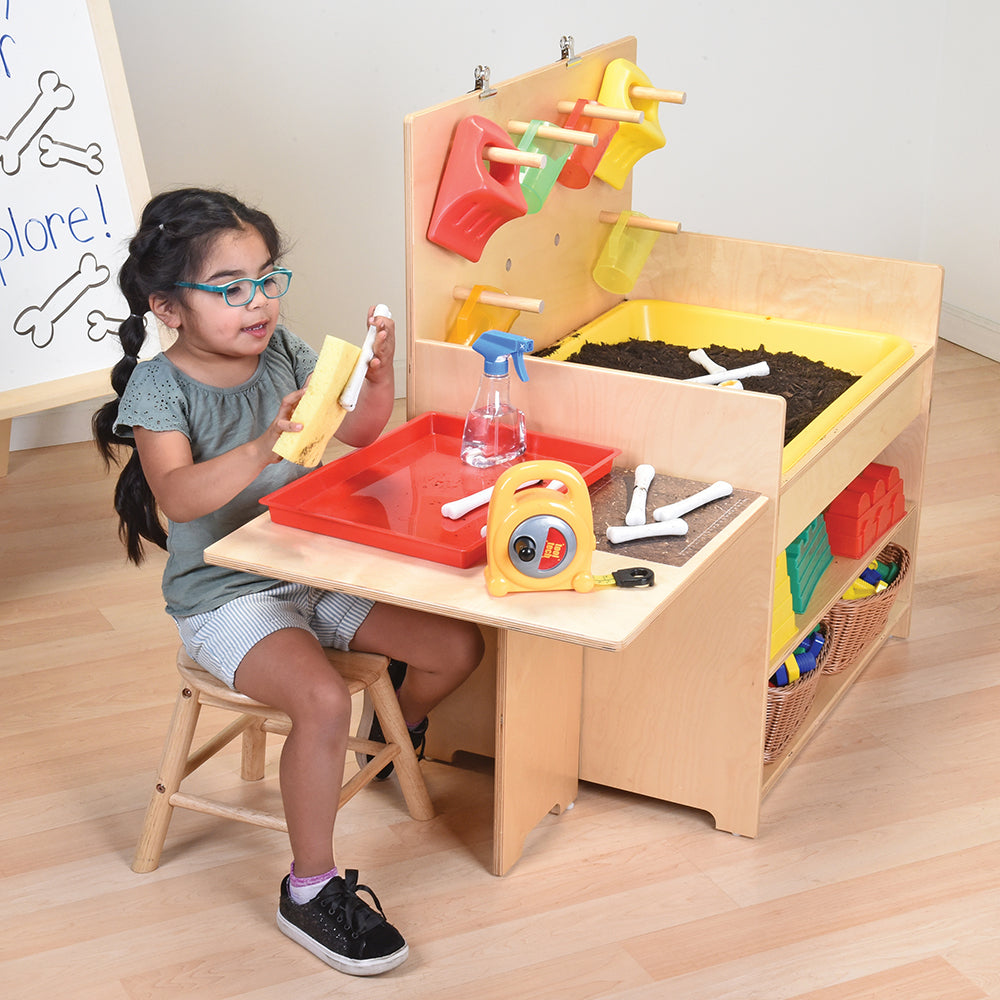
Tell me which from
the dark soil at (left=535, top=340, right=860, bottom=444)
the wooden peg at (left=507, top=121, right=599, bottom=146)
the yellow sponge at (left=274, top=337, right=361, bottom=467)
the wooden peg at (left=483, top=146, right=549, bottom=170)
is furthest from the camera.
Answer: the dark soil at (left=535, top=340, right=860, bottom=444)

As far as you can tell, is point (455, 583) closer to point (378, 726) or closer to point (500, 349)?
point (500, 349)

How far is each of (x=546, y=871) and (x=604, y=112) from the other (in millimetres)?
1142

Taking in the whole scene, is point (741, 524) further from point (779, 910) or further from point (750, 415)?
point (779, 910)

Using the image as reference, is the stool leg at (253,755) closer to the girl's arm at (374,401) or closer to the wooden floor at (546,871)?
the wooden floor at (546,871)

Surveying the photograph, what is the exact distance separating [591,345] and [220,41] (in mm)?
1492

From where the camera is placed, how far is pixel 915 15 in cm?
402

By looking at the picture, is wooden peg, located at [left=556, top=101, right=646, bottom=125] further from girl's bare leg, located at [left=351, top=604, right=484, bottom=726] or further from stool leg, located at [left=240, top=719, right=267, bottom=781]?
stool leg, located at [left=240, top=719, right=267, bottom=781]

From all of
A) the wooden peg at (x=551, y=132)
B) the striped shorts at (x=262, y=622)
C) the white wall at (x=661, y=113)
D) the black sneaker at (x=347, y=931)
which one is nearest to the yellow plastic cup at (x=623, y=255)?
the wooden peg at (x=551, y=132)

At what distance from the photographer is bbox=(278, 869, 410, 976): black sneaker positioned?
5.53 feet

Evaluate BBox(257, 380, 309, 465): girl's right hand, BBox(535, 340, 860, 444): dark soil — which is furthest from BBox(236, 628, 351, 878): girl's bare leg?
BBox(535, 340, 860, 444): dark soil

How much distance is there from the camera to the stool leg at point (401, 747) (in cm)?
187

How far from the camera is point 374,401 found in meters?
1.83

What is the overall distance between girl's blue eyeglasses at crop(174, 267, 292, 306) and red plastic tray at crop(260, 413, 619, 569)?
233 millimetres

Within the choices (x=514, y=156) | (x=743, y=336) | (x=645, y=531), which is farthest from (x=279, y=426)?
(x=743, y=336)
